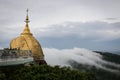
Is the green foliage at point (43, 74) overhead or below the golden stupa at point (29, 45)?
below

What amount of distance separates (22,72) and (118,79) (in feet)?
210

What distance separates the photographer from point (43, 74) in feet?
89.5

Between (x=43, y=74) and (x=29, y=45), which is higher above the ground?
(x=29, y=45)

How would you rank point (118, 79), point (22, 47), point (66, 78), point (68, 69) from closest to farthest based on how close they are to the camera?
point (66, 78) → point (68, 69) → point (22, 47) → point (118, 79)

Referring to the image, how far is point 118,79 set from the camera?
87.3 m

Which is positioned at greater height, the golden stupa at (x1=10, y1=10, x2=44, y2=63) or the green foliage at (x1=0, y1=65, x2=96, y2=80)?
the golden stupa at (x1=10, y1=10, x2=44, y2=63)

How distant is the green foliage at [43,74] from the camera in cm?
2633

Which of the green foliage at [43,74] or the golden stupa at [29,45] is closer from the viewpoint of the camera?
the green foliage at [43,74]

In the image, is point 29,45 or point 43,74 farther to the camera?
point 29,45

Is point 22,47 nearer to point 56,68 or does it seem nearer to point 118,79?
point 56,68

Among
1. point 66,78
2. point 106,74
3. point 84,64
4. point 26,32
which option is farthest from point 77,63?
point 66,78

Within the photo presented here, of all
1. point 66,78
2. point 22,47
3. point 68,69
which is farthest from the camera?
point 22,47

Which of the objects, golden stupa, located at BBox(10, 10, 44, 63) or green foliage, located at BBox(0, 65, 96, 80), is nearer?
green foliage, located at BBox(0, 65, 96, 80)

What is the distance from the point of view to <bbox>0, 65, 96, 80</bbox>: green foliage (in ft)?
86.4
